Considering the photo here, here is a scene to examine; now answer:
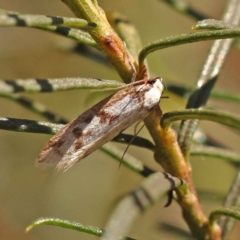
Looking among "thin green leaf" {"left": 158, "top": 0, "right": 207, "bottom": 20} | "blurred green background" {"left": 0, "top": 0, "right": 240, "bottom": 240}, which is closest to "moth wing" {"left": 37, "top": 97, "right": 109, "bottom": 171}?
"thin green leaf" {"left": 158, "top": 0, "right": 207, "bottom": 20}

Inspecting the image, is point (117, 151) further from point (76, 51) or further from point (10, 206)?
point (10, 206)

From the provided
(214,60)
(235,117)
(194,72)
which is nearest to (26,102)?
Result: (214,60)

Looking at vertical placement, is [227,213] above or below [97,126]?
below

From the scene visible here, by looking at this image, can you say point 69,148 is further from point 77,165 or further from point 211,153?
point 77,165

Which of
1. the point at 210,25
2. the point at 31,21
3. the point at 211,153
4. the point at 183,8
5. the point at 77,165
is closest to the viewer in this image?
the point at 31,21

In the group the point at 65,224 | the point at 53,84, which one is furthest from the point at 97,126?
the point at 65,224

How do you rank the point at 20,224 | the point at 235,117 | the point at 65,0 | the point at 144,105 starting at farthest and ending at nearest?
1. the point at 20,224
2. the point at 144,105
3. the point at 65,0
4. the point at 235,117

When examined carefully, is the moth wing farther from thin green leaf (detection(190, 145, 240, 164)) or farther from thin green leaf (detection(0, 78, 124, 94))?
thin green leaf (detection(190, 145, 240, 164))
